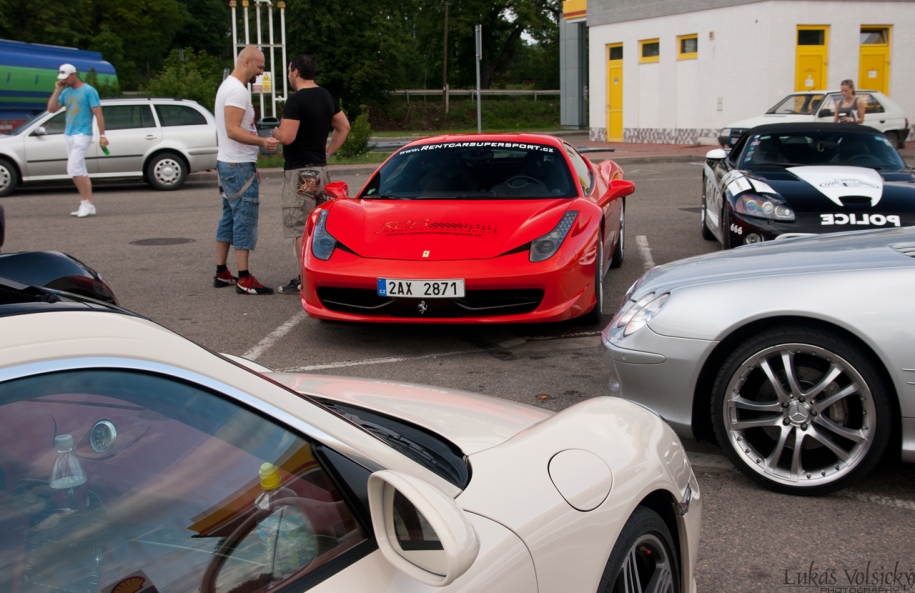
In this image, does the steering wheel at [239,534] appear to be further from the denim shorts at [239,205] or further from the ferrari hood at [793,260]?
the denim shorts at [239,205]

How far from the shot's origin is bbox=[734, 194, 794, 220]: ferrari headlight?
23.1 feet

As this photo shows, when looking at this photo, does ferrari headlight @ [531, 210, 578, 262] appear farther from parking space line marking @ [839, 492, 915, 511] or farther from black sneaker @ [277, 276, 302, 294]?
black sneaker @ [277, 276, 302, 294]

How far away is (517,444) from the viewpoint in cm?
209

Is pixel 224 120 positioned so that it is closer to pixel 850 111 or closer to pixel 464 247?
pixel 464 247

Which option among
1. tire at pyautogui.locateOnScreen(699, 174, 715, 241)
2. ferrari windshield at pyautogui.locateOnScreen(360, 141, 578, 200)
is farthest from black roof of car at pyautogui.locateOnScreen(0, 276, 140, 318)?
tire at pyautogui.locateOnScreen(699, 174, 715, 241)

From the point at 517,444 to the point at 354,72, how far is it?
4801cm

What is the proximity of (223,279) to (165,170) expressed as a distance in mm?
9231

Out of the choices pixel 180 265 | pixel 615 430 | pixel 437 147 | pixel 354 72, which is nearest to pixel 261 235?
pixel 180 265

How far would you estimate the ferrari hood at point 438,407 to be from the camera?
2.22 metres

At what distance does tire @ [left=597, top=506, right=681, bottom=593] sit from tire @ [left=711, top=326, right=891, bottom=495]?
1.32 metres

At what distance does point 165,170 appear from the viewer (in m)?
16.4

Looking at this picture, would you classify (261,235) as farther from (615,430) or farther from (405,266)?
(615,430)

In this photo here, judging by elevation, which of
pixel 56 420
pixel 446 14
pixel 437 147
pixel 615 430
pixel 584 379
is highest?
pixel 446 14

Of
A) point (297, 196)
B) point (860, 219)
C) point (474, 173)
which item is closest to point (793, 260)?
point (860, 219)
